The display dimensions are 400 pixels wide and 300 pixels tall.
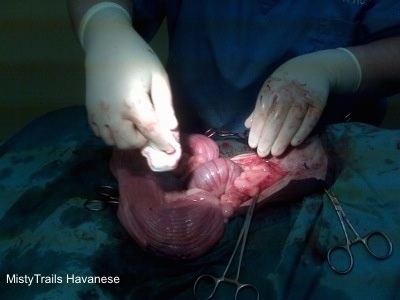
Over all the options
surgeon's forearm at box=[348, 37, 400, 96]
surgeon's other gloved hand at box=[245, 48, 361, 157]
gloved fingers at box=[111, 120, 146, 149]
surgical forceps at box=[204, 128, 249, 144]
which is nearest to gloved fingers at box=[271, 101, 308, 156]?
surgeon's other gloved hand at box=[245, 48, 361, 157]

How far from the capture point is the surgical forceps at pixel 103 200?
1.45m

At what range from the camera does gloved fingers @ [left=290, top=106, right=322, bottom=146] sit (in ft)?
4.83

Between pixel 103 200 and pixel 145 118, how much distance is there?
0.36 metres

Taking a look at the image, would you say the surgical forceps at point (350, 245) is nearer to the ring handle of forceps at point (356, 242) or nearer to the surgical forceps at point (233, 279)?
the ring handle of forceps at point (356, 242)

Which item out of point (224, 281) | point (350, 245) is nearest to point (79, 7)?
point (224, 281)

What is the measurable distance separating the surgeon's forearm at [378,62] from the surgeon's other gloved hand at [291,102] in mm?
118

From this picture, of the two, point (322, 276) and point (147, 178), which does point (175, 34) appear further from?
point (322, 276)

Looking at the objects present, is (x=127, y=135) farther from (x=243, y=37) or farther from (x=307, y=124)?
(x=243, y=37)

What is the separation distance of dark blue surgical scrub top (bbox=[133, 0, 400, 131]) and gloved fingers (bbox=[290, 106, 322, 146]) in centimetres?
30

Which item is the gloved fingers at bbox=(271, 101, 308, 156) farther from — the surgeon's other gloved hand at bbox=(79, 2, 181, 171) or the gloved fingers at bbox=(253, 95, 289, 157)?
the surgeon's other gloved hand at bbox=(79, 2, 181, 171)

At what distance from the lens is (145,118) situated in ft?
4.03

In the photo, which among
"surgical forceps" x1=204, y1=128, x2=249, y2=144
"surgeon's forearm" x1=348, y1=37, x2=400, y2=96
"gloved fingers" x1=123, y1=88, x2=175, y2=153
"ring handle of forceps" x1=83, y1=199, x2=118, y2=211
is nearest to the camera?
"gloved fingers" x1=123, y1=88, x2=175, y2=153

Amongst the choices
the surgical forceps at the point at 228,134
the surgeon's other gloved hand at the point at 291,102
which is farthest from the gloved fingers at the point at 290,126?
the surgical forceps at the point at 228,134

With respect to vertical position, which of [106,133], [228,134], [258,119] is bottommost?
[228,134]
